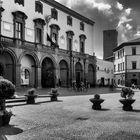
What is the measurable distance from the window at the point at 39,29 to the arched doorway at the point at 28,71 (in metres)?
3.26

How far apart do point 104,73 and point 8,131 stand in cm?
4643

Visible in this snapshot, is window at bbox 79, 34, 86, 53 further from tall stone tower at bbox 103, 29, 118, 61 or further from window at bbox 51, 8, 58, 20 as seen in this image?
tall stone tower at bbox 103, 29, 118, 61

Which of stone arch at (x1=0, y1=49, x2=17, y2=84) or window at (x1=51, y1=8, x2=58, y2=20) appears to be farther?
window at (x1=51, y1=8, x2=58, y2=20)

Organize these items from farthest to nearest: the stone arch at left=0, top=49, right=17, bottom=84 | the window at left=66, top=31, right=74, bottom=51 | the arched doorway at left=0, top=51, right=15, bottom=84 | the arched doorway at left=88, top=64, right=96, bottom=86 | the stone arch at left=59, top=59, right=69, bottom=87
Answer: the arched doorway at left=88, top=64, right=96, bottom=86 → the window at left=66, top=31, right=74, bottom=51 → the stone arch at left=59, top=59, right=69, bottom=87 → the arched doorway at left=0, top=51, right=15, bottom=84 → the stone arch at left=0, top=49, right=17, bottom=84

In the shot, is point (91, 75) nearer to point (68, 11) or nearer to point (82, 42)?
point (82, 42)

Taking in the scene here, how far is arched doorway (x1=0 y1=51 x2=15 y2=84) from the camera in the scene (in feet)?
90.0

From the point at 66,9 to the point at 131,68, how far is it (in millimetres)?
25610

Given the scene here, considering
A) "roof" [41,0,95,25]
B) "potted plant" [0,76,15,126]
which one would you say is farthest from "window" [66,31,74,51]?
"potted plant" [0,76,15,126]

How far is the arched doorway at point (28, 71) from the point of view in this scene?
101 feet

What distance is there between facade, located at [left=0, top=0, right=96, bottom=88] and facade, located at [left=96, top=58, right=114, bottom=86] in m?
3.89

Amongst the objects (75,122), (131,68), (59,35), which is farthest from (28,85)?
(131,68)

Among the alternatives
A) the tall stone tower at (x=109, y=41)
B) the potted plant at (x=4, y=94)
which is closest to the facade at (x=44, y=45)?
the potted plant at (x=4, y=94)

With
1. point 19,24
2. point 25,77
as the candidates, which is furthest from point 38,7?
point 25,77

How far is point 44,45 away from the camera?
32.2m
